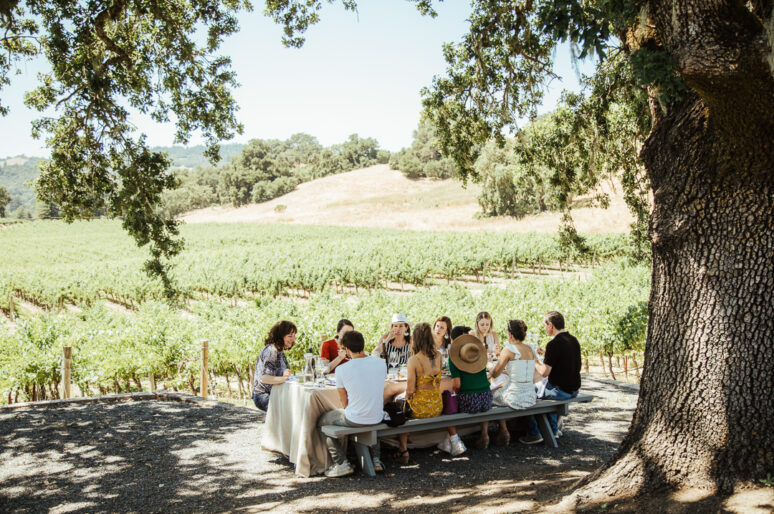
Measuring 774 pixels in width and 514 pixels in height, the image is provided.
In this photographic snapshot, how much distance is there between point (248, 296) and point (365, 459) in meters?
26.2

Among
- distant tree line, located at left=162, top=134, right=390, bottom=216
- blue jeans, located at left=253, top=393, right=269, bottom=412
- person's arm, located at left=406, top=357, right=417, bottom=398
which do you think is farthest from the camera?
distant tree line, located at left=162, top=134, right=390, bottom=216

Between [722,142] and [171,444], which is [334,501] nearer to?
[171,444]

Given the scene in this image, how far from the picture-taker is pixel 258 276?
3044cm

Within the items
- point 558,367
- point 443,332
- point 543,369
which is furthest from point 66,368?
point 558,367

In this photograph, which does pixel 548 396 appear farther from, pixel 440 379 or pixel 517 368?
pixel 440 379

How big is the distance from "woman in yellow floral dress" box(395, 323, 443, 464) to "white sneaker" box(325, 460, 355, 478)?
586 mm

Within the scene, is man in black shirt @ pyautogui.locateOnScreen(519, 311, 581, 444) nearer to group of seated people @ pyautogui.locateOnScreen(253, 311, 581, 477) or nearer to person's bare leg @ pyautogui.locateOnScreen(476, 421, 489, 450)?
group of seated people @ pyautogui.locateOnScreen(253, 311, 581, 477)

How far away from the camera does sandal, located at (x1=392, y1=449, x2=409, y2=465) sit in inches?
225

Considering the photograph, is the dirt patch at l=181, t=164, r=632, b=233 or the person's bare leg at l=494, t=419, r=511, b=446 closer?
the person's bare leg at l=494, t=419, r=511, b=446

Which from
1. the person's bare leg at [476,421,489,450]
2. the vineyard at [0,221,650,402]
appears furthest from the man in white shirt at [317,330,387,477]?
the vineyard at [0,221,650,402]

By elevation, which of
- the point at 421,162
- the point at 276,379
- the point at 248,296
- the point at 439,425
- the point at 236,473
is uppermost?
the point at 421,162

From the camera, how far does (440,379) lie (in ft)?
19.0

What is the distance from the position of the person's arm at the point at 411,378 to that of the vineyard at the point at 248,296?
23.3ft

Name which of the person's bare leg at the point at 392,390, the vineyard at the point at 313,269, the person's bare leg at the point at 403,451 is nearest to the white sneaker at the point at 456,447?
the person's bare leg at the point at 403,451
